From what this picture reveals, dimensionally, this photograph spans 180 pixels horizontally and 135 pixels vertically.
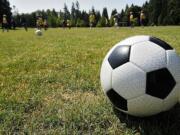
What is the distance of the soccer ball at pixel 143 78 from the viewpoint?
11.0 feet

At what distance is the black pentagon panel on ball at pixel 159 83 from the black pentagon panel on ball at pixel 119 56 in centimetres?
37

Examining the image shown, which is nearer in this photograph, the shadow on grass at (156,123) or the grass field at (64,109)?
the shadow on grass at (156,123)

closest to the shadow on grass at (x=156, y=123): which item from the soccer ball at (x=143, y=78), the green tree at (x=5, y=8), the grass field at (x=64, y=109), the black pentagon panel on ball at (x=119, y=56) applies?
the grass field at (x=64, y=109)

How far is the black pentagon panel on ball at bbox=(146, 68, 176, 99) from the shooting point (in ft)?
11.0

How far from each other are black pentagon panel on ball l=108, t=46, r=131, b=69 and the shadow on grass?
26.9 inches

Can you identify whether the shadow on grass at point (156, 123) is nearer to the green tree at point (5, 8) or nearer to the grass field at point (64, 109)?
the grass field at point (64, 109)

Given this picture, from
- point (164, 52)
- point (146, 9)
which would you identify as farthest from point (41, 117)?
point (146, 9)

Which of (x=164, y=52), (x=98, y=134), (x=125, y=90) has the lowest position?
(x=98, y=134)

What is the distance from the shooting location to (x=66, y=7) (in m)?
154

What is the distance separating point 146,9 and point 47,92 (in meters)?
108

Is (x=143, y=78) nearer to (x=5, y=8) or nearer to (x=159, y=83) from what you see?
(x=159, y=83)

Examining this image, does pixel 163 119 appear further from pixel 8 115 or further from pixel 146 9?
pixel 146 9

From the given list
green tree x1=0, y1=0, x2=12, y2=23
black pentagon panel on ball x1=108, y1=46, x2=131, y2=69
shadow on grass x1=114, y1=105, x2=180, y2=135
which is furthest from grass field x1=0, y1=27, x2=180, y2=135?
green tree x1=0, y1=0, x2=12, y2=23

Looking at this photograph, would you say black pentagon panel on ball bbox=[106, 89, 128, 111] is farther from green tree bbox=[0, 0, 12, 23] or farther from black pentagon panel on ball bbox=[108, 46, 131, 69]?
green tree bbox=[0, 0, 12, 23]
